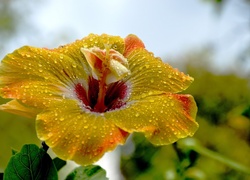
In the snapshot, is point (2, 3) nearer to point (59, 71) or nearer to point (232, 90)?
point (232, 90)

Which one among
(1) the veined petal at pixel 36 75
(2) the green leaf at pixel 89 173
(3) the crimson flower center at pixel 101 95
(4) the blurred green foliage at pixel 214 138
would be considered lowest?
(4) the blurred green foliage at pixel 214 138

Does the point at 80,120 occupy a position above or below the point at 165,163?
above

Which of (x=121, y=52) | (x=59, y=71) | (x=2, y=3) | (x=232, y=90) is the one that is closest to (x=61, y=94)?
(x=59, y=71)

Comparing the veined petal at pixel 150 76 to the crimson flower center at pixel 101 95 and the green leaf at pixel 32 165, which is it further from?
the green leaf at pixel 32 165

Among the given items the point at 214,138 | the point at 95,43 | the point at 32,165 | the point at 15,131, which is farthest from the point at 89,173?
the point at 15,131

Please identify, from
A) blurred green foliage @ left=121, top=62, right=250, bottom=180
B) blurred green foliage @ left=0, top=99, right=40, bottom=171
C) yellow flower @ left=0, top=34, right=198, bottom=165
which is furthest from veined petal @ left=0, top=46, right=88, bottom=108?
blurred green foliage @ left=0, top=99, right=40, bottom=171

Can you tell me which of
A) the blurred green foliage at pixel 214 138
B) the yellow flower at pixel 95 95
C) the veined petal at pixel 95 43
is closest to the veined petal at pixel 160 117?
the yellow flower at pixel 95 95
